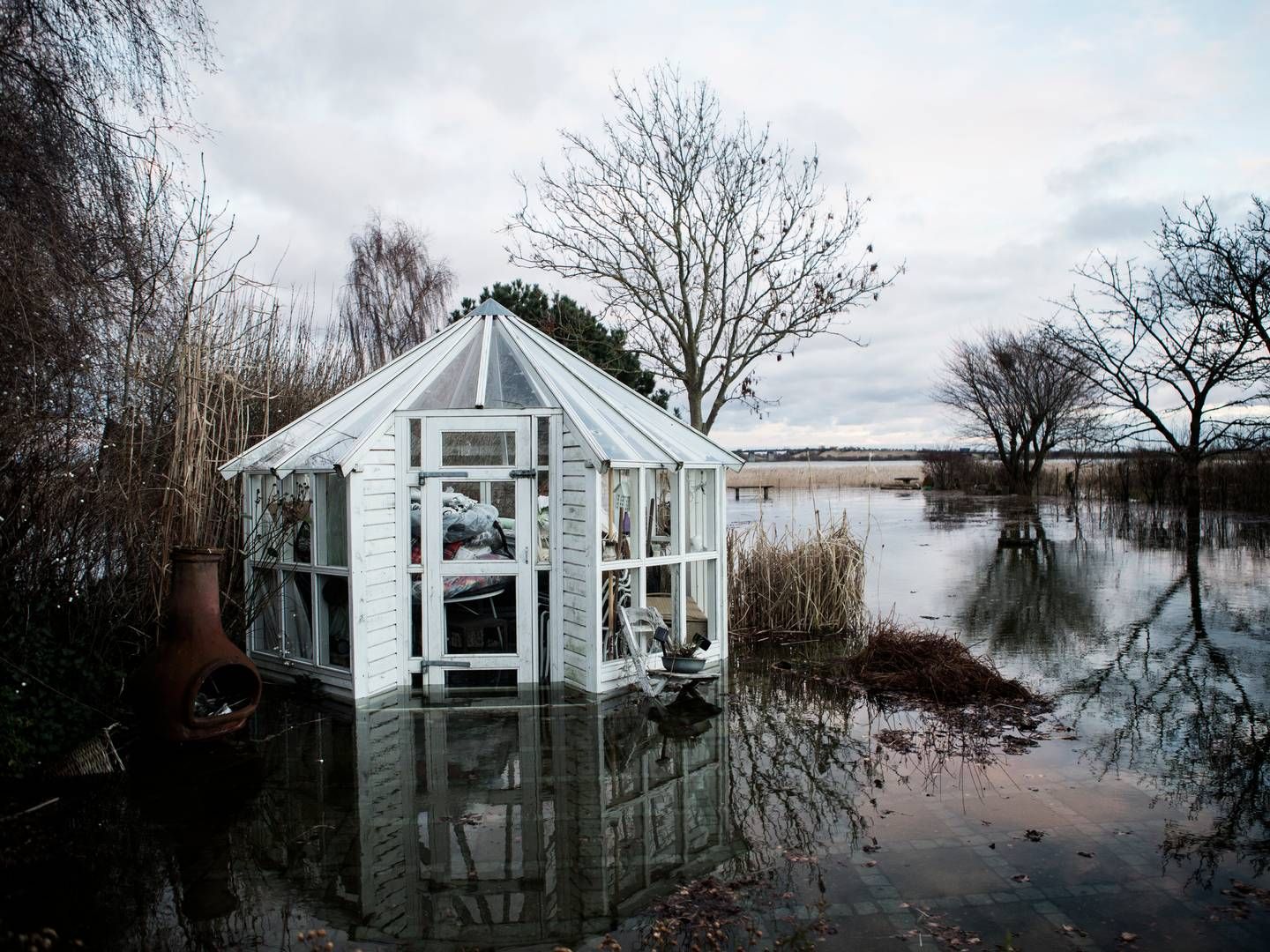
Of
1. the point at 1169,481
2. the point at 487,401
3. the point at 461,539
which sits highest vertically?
the point at 487,401

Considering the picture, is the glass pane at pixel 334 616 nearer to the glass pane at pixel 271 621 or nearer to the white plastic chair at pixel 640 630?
the glass pane at pixel 271 621

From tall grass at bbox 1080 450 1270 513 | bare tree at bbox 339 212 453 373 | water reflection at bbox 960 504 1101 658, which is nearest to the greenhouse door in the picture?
water reflection at bbox 960 504 1101 658

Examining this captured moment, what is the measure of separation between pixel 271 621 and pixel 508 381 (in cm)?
295

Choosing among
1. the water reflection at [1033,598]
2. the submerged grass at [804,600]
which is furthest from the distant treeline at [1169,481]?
the submerged grass at [804,600]

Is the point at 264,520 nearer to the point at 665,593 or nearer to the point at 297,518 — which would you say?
the point at 297,518

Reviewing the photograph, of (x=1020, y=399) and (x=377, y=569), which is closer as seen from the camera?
(x=377, y=569)

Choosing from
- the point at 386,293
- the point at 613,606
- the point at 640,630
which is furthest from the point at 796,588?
the point at 386,293

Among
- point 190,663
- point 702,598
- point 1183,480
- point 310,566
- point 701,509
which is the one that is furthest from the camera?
point 1183,480

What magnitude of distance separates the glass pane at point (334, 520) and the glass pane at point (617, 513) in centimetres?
203

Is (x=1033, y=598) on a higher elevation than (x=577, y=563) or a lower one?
lower

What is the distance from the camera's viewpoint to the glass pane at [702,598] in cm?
789

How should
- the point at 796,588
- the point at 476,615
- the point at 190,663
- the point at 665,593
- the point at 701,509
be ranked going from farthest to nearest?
the point at 796,588, the point at 701,509, the point at 665,593, the point at 476,615, the point at 190,663

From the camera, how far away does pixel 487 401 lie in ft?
23.2

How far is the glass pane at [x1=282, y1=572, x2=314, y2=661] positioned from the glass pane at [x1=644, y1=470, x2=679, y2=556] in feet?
9.29
